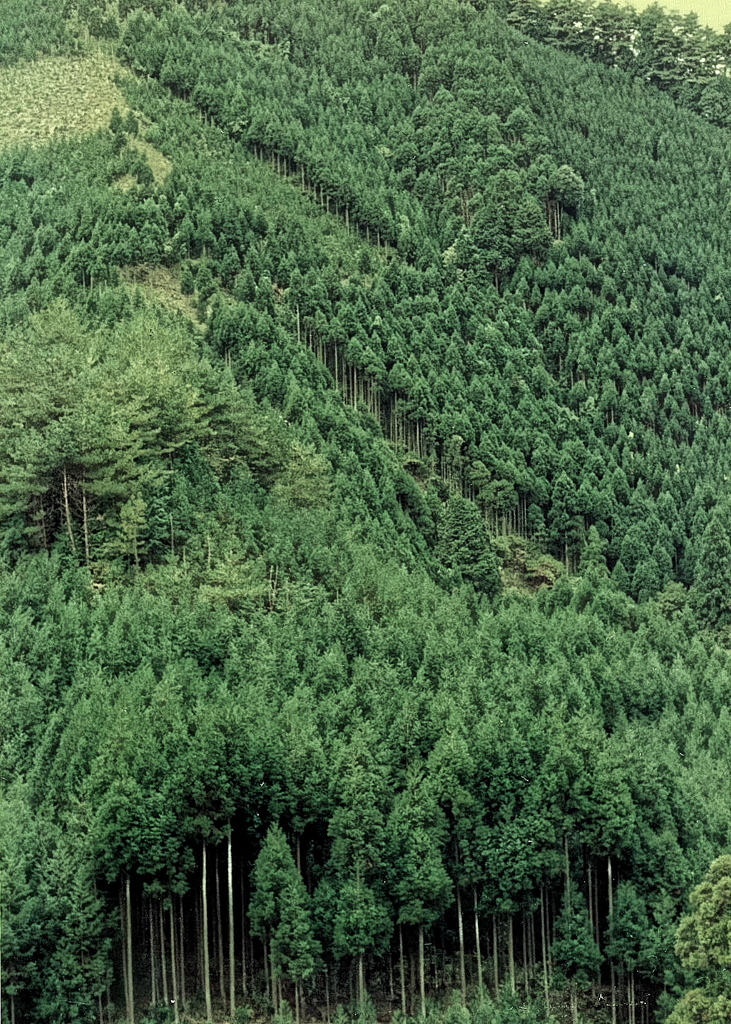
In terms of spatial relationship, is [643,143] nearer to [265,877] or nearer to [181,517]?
[181,517]

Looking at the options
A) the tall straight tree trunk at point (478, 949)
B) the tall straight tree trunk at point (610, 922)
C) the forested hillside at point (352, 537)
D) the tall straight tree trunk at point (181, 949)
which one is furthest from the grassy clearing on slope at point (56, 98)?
the tall straight tree trunk at point (610, 922)

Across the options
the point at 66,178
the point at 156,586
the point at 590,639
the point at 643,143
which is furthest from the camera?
the point at 643,143

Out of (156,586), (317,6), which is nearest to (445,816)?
(156,586)

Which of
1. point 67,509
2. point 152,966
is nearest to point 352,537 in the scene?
point 67,509

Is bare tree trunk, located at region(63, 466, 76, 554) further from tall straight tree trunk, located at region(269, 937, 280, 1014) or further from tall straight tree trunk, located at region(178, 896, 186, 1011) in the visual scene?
tall straight tree trunk, located at region(269, 937, 280, 1014)

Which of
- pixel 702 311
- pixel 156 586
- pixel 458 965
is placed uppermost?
pixel 702 311

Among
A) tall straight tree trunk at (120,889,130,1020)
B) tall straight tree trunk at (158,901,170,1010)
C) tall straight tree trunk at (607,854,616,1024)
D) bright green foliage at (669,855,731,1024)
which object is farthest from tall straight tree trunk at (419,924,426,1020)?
tall straight tree trunk at (120,889,130,1020)

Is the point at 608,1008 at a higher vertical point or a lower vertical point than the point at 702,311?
lower
